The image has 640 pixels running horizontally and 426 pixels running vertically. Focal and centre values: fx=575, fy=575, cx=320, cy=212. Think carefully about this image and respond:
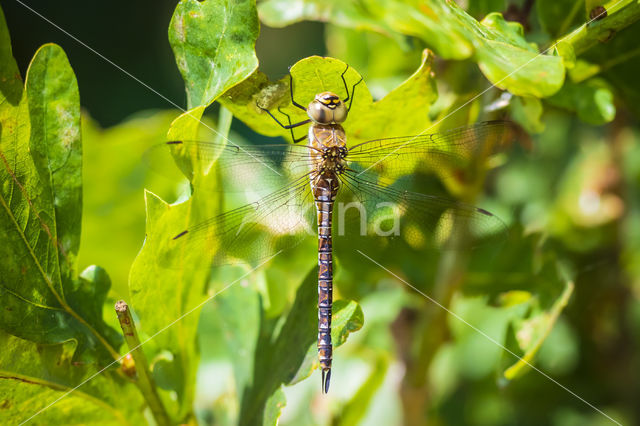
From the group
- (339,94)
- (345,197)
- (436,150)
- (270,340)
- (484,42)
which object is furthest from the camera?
(345,197)

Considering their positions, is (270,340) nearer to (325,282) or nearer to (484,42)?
(325,282)

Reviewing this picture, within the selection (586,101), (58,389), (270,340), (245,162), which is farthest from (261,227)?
(586,101)

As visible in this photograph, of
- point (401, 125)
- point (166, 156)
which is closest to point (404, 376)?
point (401, 125)

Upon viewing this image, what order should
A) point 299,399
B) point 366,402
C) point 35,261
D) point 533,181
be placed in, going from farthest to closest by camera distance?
point 533,181
point 299,399
point 366,402
point 35,261

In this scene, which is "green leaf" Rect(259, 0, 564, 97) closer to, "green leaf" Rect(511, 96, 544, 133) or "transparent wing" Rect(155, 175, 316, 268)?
"green leaf" Rect(511, 96, 544, 133)

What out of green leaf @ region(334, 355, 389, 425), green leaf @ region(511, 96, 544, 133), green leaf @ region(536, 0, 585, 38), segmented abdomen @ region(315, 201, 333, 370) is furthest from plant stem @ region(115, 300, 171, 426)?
green leaf @ region(536, 0, 585, 38)

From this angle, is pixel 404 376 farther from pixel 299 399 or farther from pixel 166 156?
pixel 166 156
